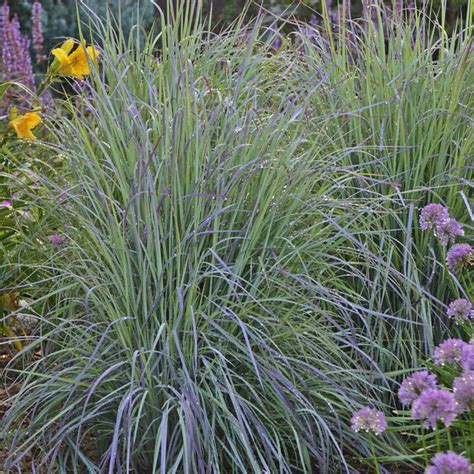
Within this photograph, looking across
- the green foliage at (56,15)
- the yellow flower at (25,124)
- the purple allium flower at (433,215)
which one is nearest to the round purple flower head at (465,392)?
the purple allium flower at (433,215)

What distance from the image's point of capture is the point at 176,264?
273cm

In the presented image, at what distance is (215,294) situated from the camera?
8.83ft

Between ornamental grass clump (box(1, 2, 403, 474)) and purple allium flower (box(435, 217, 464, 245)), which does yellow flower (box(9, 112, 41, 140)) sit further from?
purple allium flower (box(435, 217, 464, 245))

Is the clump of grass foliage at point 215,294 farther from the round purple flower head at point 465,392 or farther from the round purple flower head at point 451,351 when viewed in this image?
the round purple flower head at point 465,392

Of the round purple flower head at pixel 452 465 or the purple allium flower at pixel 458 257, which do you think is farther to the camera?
the purple allium flower at pixel 458 257

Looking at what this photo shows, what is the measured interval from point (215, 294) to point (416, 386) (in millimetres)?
865

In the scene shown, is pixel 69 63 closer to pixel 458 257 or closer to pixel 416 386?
pixel 458 257

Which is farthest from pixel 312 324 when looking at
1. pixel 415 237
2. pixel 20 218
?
pixel 20 218

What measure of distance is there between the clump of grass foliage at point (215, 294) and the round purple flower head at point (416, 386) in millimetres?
525

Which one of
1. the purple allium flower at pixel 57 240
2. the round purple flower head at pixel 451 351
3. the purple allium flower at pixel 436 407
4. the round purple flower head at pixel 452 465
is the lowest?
the purple allium flower at pixel 57 240

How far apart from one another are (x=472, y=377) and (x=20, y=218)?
2.29m

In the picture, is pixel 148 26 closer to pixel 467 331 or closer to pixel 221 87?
pixel 221 87

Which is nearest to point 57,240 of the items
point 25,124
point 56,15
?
point 25,124

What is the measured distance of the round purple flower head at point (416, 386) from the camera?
1944mm
